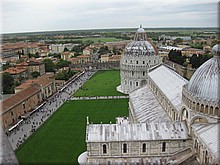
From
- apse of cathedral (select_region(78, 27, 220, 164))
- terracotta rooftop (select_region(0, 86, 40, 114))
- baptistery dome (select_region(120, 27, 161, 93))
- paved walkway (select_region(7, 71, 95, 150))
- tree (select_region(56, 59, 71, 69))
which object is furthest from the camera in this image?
Result: tree (select_region(56, 59, 71, 69))

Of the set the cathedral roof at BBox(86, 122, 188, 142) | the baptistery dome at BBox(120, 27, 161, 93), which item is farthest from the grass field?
the baptistery dome at BBox(120, 27, 161, 93)

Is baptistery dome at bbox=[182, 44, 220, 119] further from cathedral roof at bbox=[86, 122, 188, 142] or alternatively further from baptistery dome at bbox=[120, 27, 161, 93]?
baptistery dome at bbox=[120, 27, 161, 93]

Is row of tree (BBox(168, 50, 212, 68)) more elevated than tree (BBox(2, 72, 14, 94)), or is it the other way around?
row of tree (BBox(168, 50, 212, 68))

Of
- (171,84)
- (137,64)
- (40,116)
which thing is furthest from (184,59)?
(171,84)

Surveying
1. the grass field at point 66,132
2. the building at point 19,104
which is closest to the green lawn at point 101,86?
the grass field at point 66,132

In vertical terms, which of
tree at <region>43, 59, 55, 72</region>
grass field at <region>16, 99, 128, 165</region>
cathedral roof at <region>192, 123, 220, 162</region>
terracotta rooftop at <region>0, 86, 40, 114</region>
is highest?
tree at <region>43, 59, 55, 72</region>

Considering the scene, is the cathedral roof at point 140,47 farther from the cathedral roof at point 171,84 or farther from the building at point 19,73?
the building at point 19,73

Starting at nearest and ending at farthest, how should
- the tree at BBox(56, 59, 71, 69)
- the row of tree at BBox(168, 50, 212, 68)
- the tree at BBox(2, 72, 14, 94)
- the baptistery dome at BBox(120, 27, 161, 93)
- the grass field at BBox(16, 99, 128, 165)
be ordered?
the grass field at BBox(16, 99, 128, 165) < the tree at BBox(2, 72, 14, 94) < the baptistery dome at BBox(120, 27, 161, 93) < the row of tree at BBox(168, 50, 212, 68) < the tree at BBox(56, 59, 71, 69)
